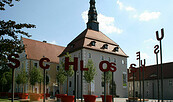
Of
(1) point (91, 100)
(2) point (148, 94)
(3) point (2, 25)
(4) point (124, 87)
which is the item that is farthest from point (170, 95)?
(3) point (2, 25)

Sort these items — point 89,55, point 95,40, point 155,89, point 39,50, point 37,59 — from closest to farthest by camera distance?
point 89,55 → point 95,40 → point 37,59 → point 155,89 → point 39,50

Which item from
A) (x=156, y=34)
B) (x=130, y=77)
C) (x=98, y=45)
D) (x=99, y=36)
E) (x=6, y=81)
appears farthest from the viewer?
(x=130, y=77)

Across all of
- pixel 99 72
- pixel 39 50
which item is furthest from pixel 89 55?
pixel 39 50

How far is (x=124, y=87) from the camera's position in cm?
4356

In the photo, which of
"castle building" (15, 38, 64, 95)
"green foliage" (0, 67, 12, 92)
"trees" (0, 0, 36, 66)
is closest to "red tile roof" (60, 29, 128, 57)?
"castle building" (15, 38, 64, 95)

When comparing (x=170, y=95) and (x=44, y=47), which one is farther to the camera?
(x=44, y=47)

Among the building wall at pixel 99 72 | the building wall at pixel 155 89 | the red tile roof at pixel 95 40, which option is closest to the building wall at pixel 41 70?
the building wall at pixel 99 72

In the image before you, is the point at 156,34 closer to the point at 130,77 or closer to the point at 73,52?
the point at 73,52

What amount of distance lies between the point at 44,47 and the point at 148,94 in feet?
91.1

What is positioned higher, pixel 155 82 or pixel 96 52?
pixel 96 52

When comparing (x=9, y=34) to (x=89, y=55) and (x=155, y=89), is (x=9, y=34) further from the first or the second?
(x=155, y=89)

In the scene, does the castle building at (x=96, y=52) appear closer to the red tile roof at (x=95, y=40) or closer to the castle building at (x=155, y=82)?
the red tile roof at (x=95, y=40)

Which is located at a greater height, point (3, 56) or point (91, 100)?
point (3, 56)

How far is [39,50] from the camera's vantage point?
4788 centimetres
